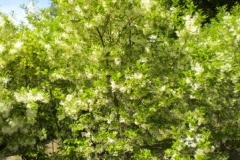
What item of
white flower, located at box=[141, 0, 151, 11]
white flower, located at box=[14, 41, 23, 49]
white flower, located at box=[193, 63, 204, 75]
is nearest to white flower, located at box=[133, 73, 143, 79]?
white flower, located at box=[193, 63, 204, 75]

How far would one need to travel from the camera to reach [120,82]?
1107 centimetres

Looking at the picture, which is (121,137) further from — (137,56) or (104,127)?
(137,56)

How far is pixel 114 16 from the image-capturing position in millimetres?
11547

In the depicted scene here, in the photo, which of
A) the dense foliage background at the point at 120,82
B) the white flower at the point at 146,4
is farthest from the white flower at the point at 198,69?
the white flower at the point at 146,4

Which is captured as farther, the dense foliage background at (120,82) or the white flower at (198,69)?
the white flower at (198,69)

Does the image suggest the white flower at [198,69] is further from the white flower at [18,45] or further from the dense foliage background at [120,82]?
the white flower at [18,45]


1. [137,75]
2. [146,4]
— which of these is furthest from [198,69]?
[146,4]

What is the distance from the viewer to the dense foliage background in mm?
11312

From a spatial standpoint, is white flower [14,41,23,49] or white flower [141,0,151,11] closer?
white flower [141,0,151,11]

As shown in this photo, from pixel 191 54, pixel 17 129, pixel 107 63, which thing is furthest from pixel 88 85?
pixel 191 54

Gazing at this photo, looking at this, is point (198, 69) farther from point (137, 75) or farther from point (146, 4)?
point (146, 4)

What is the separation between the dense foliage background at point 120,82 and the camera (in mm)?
11312

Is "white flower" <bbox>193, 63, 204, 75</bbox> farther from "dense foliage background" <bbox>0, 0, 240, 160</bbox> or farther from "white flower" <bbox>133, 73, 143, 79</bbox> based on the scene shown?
"white flower" <bbox>133, 73, 143, 79</bbox>

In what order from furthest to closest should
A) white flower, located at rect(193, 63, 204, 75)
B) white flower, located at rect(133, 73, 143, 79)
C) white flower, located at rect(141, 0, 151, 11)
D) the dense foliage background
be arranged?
white flower, located at rect(141, 0, 151, 11)
white flower, located at rect(193, 63, 204, 75)
the dense foliage background
white flower, located at rect(133, 73, 143, 79)
